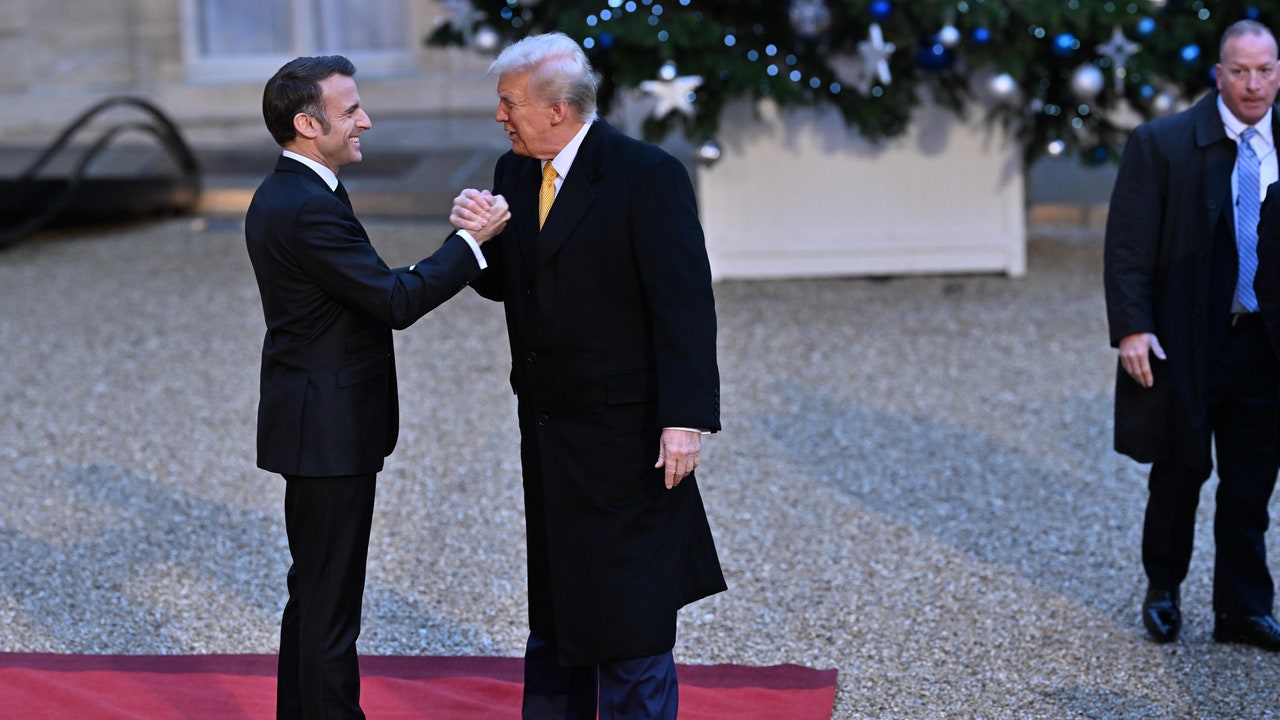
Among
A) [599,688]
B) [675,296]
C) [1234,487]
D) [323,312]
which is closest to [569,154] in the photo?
[675,296]

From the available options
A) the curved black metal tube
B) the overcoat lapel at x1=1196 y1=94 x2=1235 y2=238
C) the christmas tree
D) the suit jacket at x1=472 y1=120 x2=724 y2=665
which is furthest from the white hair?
the curved black metal tube

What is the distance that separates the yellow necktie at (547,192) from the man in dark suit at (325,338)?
0.09 meters

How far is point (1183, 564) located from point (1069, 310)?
430 centimetres

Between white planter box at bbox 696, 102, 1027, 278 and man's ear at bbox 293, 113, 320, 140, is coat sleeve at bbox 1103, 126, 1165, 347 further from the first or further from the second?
white planter box at bbox 696, 102, 1027, 278

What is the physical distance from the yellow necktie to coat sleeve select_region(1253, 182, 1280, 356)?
1.66 m

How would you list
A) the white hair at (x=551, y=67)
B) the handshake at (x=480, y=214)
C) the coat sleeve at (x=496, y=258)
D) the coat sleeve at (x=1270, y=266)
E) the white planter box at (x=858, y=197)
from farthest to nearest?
the white planter box at (x=858, y=197) < the coat sleeve at (x=1270, y=266) < the coat sleeve at (x=496, y=258) < the handshake at (x=480, y=214) < the white hair at (x=551, y=67)

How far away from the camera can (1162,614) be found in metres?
4.25

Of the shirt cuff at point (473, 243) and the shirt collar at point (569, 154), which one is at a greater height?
the shirt collar at point (569, 154)

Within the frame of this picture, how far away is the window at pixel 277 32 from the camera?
51.8 ft

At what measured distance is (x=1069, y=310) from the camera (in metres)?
8.40

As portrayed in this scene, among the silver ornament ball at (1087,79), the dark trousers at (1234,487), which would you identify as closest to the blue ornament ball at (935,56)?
the silver ornament ball at (1087,79)

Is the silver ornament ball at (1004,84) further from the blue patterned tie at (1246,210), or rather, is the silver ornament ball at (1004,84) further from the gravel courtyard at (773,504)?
the blue patterned tie at (1246,210)

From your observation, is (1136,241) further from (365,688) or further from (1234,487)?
(365,688)

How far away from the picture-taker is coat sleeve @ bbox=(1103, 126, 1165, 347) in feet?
13.4
